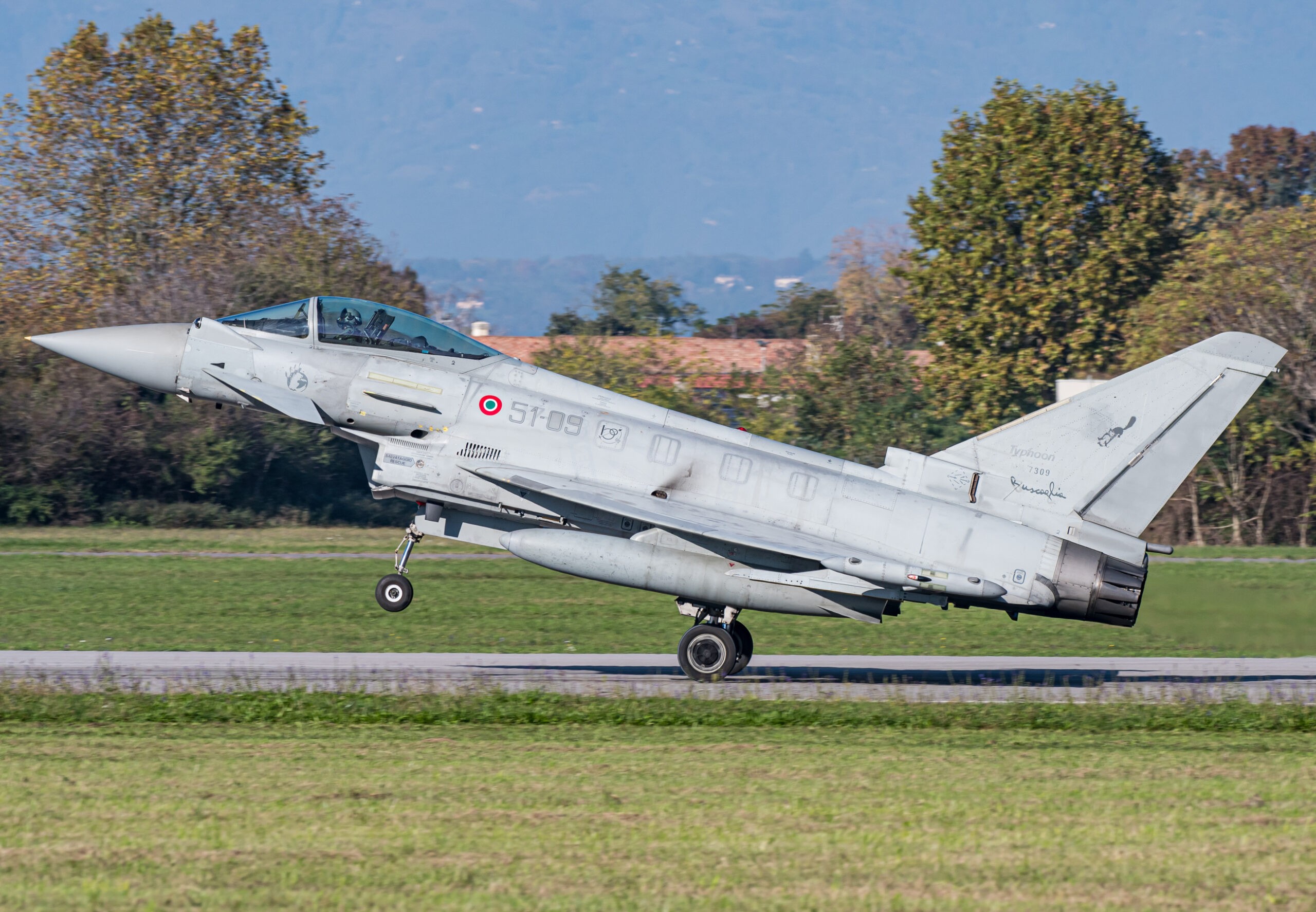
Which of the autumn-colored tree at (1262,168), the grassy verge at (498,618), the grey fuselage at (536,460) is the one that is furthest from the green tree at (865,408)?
the autumn-colored tree at (1262,168)

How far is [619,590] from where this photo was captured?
2709 centimetres

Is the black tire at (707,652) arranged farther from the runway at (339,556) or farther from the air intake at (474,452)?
the runway at (339,556)

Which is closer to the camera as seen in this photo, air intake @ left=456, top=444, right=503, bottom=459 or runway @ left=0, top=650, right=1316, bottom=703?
runway @ left=0, top=650, right=1316, bottom=703

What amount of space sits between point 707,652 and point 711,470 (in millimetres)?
2173

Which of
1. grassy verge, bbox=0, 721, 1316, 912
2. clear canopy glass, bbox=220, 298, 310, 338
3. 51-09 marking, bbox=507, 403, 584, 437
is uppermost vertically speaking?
clear canopy glass, bbox=220, 298, 310, 338

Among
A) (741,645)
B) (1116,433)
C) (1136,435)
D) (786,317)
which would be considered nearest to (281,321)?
(741,645)

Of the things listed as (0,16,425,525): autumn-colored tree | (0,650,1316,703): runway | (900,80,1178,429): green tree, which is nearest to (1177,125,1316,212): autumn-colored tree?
(900,80,1178,429): green tree

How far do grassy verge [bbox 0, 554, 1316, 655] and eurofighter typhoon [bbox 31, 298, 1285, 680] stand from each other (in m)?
2.31

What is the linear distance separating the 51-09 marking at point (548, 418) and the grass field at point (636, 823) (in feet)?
15.1

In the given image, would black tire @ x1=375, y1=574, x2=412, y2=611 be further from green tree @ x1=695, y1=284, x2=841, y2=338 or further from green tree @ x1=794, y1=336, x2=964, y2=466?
green tree @ x1=695, y1=284, x2=841, y2=338

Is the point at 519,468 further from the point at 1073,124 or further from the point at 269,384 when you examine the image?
the point at 1073,124

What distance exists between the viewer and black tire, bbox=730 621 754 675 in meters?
16.5

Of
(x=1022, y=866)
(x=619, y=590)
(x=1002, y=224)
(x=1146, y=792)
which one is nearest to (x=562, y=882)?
(x=1022, y=866)

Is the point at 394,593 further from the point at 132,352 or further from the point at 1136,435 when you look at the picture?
the point at 1136,435
